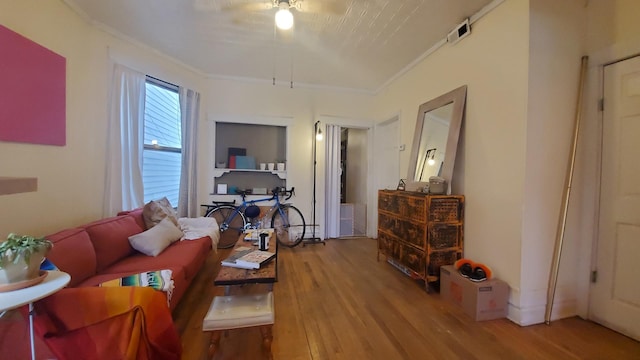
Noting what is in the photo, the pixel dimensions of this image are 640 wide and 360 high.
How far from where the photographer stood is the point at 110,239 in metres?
2.14

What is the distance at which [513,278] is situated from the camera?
7.11 feet

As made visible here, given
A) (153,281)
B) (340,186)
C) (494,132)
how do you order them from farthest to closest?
1. (340,186)
2. (494,132)
3. (153,281)

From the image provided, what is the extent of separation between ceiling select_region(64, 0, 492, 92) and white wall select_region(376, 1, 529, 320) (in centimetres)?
39

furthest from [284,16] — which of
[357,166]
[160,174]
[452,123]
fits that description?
[357,166]

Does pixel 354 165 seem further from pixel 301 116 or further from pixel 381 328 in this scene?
pixel 381 328

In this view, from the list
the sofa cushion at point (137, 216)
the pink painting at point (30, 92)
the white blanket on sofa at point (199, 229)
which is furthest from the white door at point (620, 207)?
the pink painting at point (30, 92)

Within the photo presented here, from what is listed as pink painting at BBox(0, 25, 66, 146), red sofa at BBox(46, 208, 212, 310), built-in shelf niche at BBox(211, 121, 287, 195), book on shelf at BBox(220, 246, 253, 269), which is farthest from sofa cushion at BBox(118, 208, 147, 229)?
built-in shelf niche at BBox(211, 121, 287, 195)

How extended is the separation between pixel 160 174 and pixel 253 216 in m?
1.47

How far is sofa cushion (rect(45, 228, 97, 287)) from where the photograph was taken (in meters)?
1.61

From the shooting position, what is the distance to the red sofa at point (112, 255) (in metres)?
1.70

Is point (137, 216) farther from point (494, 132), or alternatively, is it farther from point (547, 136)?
point (547, 136)

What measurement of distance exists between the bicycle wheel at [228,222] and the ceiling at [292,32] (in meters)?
2.24

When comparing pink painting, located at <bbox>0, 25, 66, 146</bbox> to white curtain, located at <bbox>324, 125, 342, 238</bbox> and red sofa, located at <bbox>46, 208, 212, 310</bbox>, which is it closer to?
red sofa, located at <bbox>46, 208, 212, 310</bbox>

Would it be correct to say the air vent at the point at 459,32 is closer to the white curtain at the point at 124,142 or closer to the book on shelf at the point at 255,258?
the book on shelf at the point at 255,258
